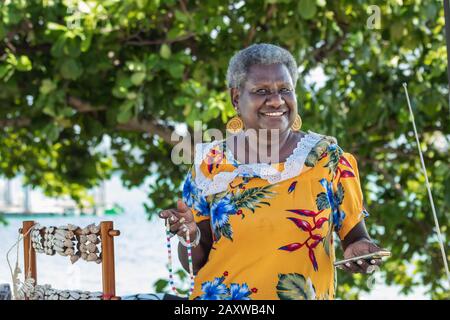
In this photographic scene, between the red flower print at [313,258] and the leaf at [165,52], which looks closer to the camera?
the red flower print at [313,258]

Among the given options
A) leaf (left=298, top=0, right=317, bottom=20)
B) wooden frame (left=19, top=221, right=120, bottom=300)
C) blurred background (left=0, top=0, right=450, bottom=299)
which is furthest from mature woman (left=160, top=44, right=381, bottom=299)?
leaf (left=298, top=0, right=317, bottom=20)

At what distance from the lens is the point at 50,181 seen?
6.24m

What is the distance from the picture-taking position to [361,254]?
5.73 ft

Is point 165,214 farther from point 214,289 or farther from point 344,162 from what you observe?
point 344,162

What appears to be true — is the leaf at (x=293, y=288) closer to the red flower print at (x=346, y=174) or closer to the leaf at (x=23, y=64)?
the red flower print at (x=346, y=174)

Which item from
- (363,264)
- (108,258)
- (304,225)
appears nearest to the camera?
(363,264)

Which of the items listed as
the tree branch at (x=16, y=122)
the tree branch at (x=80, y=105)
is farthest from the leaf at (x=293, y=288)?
the tree branch at (x=16, y=122)

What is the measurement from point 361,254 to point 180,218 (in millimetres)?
366

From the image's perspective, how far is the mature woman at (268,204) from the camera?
1786mm

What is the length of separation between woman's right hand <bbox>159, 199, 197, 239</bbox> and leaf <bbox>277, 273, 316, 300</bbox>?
213mm

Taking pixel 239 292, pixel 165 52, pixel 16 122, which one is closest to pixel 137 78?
pixel 165 52

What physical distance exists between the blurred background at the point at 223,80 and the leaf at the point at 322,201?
5.94ft

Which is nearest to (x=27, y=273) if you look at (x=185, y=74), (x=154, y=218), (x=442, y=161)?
(x=185, y=74)
